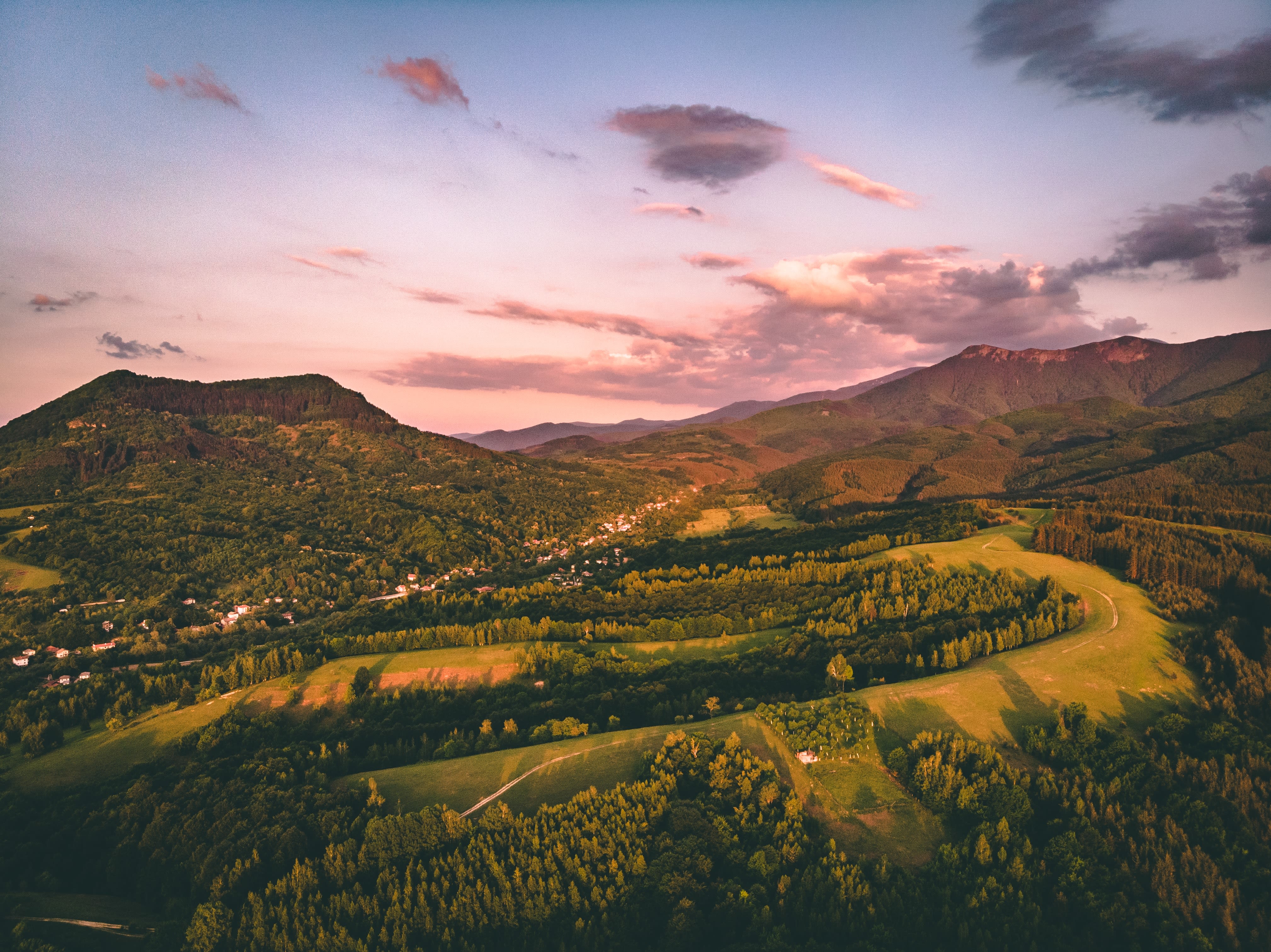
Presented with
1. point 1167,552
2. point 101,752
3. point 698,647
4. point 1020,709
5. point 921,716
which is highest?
point 1167,552

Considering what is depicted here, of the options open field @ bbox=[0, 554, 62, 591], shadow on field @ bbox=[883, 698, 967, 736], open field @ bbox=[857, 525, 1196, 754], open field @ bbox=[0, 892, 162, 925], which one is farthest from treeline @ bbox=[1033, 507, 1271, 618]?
open field @ bbox=[0, 554, 62, 591]

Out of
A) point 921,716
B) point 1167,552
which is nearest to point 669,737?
point 921,716

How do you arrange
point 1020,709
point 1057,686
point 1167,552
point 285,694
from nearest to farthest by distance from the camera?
point 1020,709
point 1057,686
point 285,694
point 1167,552

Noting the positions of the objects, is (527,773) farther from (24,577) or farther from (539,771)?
(24,577)

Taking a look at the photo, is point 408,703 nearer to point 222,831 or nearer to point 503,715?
point 503,715

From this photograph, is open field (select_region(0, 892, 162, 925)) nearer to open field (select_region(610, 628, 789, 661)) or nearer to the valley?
the valley

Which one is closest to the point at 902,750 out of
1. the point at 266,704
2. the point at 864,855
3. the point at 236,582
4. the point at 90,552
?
the point at 864,855
